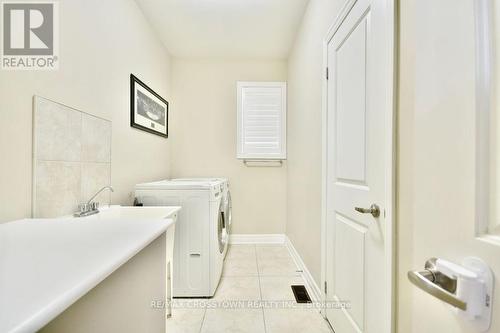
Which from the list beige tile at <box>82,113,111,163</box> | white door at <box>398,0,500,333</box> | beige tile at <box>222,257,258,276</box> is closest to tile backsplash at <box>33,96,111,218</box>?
beige tile at <box>82,113,111,163</box>

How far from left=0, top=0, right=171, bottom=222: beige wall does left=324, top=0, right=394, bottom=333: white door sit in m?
1.65

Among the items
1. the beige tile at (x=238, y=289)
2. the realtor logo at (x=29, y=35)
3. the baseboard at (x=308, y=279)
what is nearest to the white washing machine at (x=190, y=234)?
the beige tile at (x=238, y=289)

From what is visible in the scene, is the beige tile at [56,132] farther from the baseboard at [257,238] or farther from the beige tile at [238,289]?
the baseboard at [257,238]

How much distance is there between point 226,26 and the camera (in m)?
2.69

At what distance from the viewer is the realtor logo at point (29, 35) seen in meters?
1.15

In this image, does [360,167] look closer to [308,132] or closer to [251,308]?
[308,132]

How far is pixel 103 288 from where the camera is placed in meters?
0.90

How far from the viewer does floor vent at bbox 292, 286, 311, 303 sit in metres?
1.97

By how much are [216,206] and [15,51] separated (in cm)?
161

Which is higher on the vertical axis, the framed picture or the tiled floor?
the framed picture

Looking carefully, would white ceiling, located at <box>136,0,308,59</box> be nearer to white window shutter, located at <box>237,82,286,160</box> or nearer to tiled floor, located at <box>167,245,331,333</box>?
white window shutter, located at <box>237,82,286,160</box>

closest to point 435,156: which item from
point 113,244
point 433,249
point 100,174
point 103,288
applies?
point 433,249

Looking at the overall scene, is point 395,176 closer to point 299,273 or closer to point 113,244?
point 113,244

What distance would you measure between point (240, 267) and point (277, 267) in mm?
407
